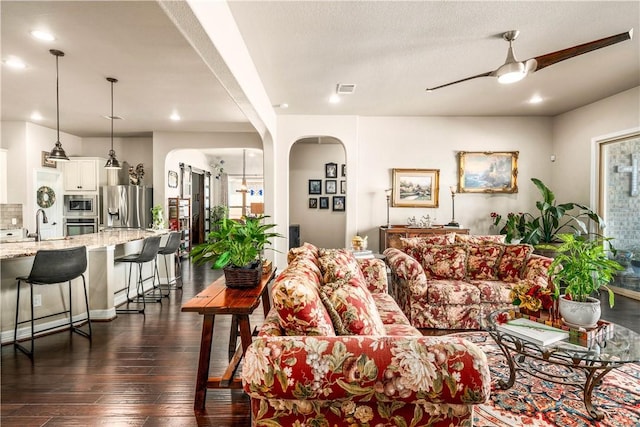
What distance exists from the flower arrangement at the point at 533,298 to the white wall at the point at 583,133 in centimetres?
394

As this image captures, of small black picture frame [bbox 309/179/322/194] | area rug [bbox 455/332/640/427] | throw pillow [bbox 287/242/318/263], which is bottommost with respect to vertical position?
area rug [bbox 455/332/640/427]

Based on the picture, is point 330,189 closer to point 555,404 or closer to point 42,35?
point 42,35

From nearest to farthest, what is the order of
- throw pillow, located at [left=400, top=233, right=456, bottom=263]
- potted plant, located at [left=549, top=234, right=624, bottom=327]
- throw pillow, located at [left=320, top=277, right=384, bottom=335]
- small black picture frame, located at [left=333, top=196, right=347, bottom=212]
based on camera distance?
throw pillow, located at [left=320, top=277, right=384, bottom=335] → potted plant, located at [left=549, top=234, right=624, bottom=327] → throw pillow, located at [left=400, top=233, right=456, bottom=263] → small black picture frame, located at [left=333, top=196, right=347, bottom=212]

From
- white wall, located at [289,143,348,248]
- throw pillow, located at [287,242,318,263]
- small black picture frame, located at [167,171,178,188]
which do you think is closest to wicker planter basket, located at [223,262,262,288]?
throw pillow, located at [287,242,318,263]

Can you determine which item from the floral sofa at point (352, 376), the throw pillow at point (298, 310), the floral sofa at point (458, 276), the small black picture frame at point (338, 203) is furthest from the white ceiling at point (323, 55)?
the small black picture frame at point (338, 203)

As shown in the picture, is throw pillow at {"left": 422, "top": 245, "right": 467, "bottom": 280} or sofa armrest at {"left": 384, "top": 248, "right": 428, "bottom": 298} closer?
sofa armrest at {"left": 384, "top": 248, "right": 428, "bottom": 298}

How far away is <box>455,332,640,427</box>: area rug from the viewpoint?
2.01m

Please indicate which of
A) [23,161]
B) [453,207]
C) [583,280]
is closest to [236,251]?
[583,280]

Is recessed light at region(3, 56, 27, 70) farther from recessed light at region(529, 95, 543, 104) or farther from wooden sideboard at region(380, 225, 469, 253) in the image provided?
recessed light at region(529, 95, 543, 104)

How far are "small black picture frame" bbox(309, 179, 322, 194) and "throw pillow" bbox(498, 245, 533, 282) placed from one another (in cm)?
493

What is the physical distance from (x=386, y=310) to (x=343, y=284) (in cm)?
86

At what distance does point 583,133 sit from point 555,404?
16.6 ft

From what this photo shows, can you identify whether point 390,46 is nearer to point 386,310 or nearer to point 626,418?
point 386,310

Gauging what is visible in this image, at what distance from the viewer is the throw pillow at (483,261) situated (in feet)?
12.4
